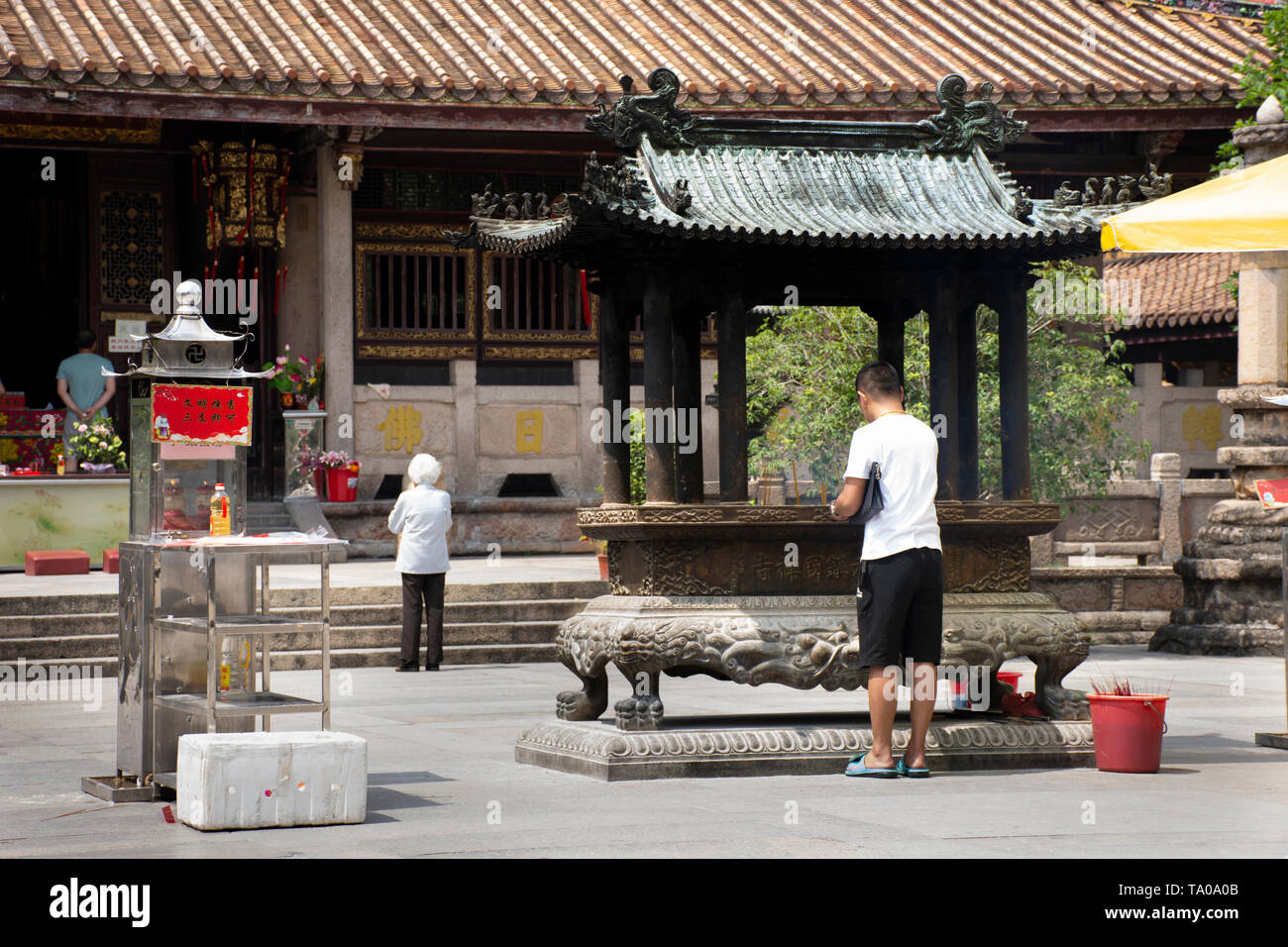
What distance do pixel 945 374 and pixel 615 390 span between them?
1.63 meters

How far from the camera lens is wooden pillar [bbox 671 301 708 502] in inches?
340

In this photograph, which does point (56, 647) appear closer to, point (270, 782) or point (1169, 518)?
point (270, 782)

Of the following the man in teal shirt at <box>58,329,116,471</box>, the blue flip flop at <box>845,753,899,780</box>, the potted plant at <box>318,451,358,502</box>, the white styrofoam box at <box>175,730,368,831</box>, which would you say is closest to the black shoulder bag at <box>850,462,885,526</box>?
the blue flip flop at <box>845,753,899,780</box>

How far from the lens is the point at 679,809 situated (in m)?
7.10

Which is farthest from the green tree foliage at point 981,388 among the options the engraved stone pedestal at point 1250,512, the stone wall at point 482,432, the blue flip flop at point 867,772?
the blue flip flop at point 867,772

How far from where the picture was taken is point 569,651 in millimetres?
8648

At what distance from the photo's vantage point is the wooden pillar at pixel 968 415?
29.9 ft

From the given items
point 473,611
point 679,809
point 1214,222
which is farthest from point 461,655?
point 1214,222

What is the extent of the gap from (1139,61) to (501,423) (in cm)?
767

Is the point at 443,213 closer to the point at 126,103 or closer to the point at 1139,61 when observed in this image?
the point at 126,103

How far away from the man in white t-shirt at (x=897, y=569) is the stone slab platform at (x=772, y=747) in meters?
0.39

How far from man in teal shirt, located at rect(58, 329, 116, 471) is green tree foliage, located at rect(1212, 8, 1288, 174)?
10.3 metres

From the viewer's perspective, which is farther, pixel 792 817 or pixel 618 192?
pixel 618 192

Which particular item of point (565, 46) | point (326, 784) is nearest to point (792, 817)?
point (326, 784)
